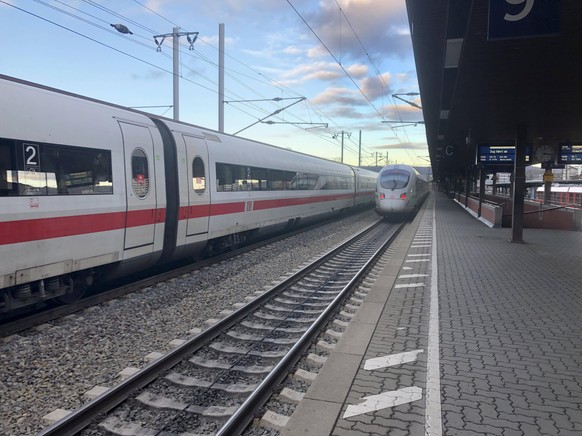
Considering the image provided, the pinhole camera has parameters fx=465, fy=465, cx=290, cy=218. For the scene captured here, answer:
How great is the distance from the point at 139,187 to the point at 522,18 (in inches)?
236

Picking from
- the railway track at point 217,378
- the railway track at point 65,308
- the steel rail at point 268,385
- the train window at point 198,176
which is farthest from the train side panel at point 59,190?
the steel rail at point 268,385

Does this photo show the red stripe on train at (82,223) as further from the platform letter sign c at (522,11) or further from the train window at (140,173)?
the platform letter sign c at (522,11)

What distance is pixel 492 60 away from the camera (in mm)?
8031

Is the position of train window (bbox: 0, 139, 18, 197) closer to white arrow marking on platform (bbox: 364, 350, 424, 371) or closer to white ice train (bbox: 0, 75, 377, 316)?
white ice train (bbox: 0, 75, 377, 316)

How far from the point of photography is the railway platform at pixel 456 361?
3582 mm

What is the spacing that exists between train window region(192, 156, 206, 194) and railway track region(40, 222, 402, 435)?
10.2 feet

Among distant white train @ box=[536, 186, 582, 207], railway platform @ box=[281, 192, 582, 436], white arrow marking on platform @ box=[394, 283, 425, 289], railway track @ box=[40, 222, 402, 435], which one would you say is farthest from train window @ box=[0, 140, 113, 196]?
distant white train @ box=[536, 186, 582, 207]

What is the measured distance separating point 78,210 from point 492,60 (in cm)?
712

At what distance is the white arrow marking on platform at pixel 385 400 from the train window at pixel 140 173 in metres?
5.34

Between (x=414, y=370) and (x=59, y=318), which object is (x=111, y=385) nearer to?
(x=59, y=318)

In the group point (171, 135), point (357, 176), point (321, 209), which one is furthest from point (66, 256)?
point (357, 176)

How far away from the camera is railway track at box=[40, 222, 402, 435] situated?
3660mm

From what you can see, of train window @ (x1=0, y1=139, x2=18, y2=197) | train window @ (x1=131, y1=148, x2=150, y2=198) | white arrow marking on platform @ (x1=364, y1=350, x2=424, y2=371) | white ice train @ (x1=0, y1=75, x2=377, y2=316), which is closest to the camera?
white arrow marking on platform @ (x1=364, y1=350, x2=424, y2=371)

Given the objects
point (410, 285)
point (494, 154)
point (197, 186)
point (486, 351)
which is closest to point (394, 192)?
point (494, 154)
